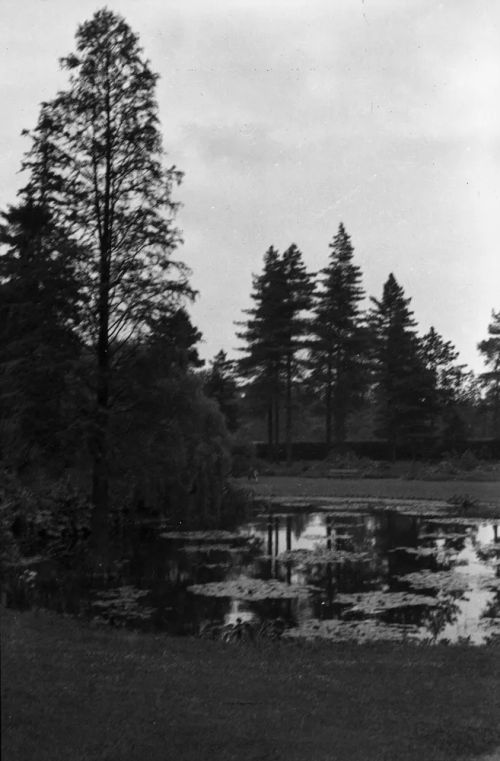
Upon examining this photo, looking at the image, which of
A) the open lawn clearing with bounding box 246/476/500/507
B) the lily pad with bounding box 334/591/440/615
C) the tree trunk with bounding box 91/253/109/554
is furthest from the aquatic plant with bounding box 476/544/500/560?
the open lawn clearing with bounding box 246/476/500/507

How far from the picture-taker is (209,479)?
28359 mm

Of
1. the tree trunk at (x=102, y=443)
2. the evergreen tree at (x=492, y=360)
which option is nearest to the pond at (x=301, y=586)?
the tree trunk at (x=102, y=443)

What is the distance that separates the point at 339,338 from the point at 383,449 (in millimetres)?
8801

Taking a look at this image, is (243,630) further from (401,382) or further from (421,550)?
(401,382)

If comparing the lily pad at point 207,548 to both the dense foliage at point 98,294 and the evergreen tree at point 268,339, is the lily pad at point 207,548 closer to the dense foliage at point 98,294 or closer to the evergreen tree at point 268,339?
the dense foliage at point 98,294

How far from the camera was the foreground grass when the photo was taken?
6.17 meters

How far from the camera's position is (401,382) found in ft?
201

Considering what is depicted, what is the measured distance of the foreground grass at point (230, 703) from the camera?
6172 millimetres

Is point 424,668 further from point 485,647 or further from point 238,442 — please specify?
point 238,442

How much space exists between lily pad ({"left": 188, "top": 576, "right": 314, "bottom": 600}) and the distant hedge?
134 feet

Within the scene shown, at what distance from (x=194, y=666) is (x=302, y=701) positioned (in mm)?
1440

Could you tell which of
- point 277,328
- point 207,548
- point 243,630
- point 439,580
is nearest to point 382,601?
point 439,580

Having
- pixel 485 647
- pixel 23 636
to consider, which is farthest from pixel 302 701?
pixel 485 647

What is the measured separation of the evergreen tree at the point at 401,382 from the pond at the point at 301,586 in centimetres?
3459
